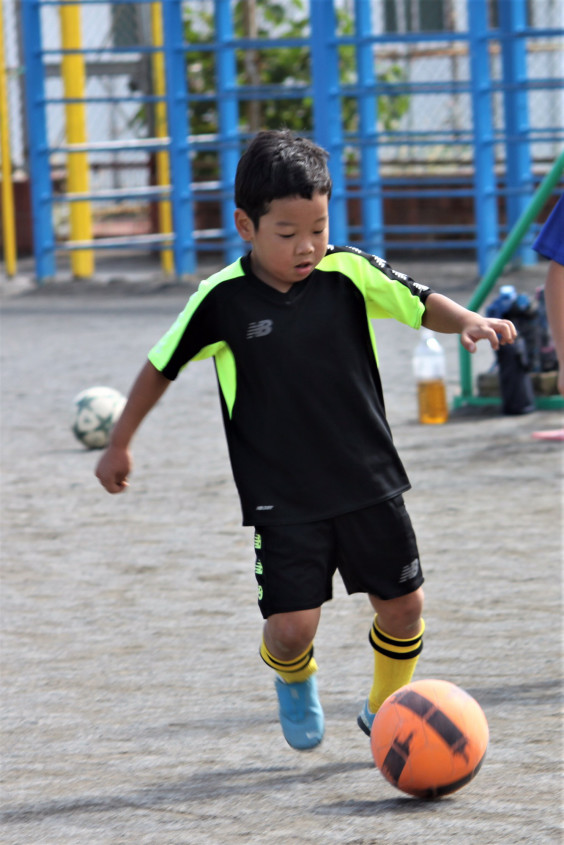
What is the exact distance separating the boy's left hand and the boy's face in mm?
315

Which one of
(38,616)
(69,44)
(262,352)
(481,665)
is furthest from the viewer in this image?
(69,44)

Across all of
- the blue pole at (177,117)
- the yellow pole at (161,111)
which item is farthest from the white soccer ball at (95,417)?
the yellow pole at (161,111)

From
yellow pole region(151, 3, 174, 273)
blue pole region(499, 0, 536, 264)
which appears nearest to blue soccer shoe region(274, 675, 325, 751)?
blue pole region(499, 0, 536, 264)

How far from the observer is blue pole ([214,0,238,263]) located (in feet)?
42.3

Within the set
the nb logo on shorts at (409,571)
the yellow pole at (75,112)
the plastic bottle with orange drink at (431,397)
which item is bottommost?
the plastic bottle with orange drink at (431,397)

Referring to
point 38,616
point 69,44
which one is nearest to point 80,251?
point 69,44

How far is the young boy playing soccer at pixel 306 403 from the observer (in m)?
2.66

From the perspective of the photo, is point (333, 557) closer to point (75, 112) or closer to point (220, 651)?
point (220, 651)

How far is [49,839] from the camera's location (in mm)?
2443

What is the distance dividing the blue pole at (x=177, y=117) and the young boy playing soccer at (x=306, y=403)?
1043cm

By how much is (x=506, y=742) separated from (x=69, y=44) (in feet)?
37.4

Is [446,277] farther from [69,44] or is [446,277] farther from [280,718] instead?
[280,718]

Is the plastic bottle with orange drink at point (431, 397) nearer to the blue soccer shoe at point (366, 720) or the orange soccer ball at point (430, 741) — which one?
the blue soccer shoe at point (366, 720)

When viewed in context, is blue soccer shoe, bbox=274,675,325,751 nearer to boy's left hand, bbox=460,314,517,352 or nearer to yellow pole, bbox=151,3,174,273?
boy's left hand, bbox=460,314,517,352
